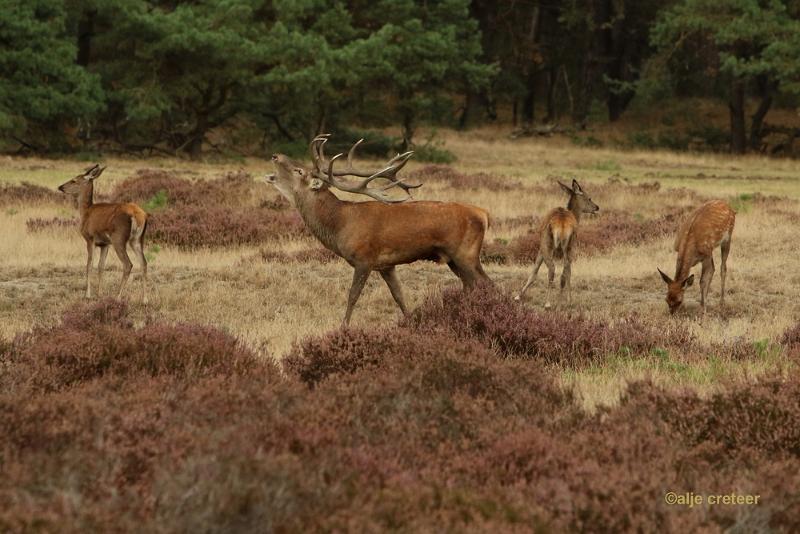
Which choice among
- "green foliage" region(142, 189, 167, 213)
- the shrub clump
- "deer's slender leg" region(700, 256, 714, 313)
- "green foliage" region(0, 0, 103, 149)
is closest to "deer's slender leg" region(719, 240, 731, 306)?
"deer's slender leg" region(700, 256, 714, 313)

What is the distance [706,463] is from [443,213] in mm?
5271

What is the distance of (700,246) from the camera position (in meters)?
11.4

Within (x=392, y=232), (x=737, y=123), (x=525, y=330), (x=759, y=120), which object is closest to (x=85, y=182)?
(x=392, y=232)

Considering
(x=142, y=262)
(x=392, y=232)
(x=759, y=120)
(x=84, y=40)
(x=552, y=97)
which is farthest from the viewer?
(x=552, y=97)

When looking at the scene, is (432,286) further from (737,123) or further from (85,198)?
(737,123)

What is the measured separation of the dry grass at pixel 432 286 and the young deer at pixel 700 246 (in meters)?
0.27

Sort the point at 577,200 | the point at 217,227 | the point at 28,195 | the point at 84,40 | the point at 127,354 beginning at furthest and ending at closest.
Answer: the point at 84,40 → the point at 28,195 → the point at 217,227 → the point at 577,200 → the point at 127,354

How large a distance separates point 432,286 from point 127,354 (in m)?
6.12

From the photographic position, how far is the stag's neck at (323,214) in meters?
10.0

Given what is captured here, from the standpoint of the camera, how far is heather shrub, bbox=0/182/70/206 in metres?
19.0

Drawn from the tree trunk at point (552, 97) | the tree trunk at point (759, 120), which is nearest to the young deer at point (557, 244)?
the tree trunk at point (759, 120)

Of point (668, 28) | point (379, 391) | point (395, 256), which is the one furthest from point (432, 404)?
point (668, 28)

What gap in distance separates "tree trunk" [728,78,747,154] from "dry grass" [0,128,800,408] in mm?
18090

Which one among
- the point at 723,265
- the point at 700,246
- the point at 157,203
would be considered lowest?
the point at 157,203
